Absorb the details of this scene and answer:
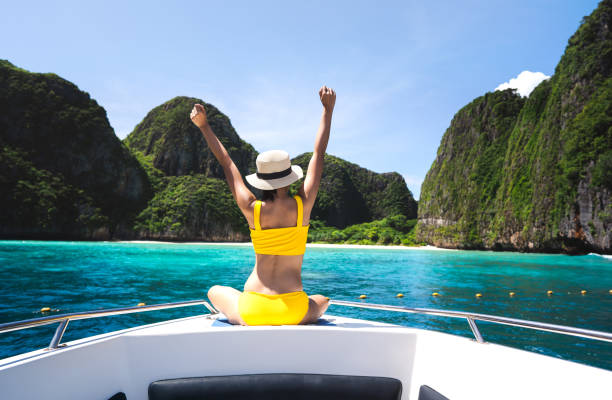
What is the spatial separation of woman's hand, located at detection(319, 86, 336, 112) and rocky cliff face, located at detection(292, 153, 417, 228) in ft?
312

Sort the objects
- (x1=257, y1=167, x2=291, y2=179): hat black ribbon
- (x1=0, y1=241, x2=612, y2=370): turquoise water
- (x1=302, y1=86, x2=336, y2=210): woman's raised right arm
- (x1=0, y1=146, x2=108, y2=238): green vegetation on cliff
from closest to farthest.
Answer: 1. (x1=257, y1=167, x2=291, y2=179): hat black ribbon
2. (x1=302, y1=86, x2=336, y2=210): woman's raised right arm
3. (x1=0, y1=241, x2=612, y2=370): turquoise water
4. (x1=0, y1=146, x2=108, y2=238): green vegetation on cliff

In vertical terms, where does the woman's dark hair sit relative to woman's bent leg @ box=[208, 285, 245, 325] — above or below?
above

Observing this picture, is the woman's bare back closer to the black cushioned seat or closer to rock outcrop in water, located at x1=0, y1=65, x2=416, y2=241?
the black cushioned seat

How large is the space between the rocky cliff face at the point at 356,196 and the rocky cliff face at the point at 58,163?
49726 millimetres

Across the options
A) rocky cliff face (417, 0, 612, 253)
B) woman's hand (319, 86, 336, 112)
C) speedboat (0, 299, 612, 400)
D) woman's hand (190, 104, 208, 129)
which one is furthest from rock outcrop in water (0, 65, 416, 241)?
woman's hand (319, 86, 336, 112)

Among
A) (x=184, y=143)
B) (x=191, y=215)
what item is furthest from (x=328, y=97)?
(x=184, y=143)

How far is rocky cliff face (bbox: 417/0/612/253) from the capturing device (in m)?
28.1

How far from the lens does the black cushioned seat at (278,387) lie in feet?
4.56

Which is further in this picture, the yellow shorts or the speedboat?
the yellow shorts

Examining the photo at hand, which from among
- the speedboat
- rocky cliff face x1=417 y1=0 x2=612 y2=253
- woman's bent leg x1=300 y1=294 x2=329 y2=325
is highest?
rocky cliff face x1=417 y1=0 x2=612 y2=253

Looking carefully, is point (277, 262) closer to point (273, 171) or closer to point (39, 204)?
point (273, 171)

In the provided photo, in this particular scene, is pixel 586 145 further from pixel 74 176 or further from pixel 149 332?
pixel 74 176

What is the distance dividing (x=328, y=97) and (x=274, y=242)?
0.88 m

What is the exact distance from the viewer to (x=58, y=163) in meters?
61.9
